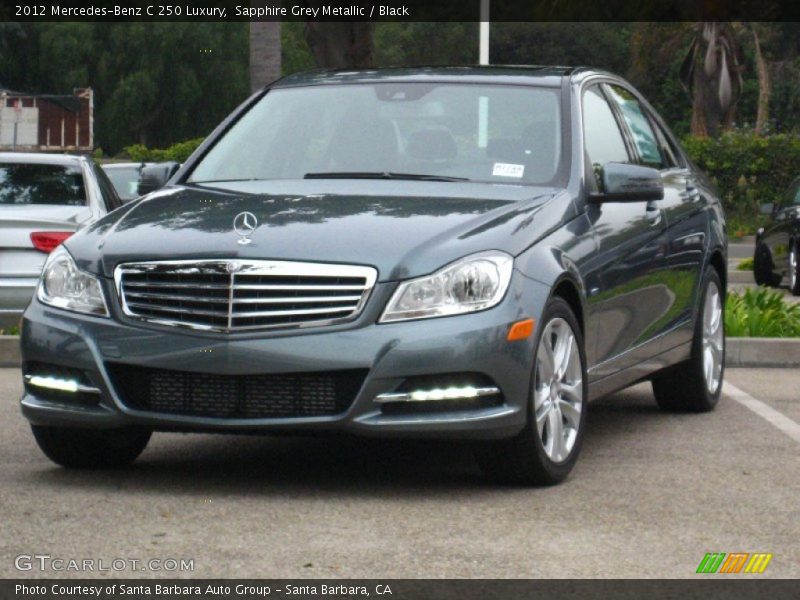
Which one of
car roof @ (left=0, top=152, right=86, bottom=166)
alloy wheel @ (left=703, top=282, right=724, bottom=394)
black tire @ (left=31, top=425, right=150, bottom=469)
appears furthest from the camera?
car roof @ (left=0, top=152, right=86, bottom=166)

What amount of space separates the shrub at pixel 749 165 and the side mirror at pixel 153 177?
1053 inches

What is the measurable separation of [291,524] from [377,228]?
125 centimetres

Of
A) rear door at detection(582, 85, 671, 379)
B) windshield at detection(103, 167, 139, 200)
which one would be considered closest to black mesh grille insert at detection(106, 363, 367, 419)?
rear door at detection(582, 85, 671, 379)

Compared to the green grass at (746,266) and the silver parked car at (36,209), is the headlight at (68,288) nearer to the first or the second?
the silver parked car at (36,209)

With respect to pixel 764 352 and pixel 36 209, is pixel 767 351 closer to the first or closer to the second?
pixel 764 352

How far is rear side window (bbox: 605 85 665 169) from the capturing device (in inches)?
360

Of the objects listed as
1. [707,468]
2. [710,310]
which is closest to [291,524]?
[707,468]

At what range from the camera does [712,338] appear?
988 cm

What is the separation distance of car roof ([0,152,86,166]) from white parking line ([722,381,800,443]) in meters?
4.96

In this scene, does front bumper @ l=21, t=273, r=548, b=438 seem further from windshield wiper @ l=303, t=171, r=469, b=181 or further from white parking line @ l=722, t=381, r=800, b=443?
white parking line @ l=722, t=381, r=800, b=443

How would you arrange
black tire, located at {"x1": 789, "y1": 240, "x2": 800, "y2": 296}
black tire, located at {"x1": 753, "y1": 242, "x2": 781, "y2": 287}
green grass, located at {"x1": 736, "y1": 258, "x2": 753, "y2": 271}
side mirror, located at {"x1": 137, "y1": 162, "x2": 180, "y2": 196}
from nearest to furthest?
side mirror, located at {"x1": 137, "y1": 162, "x2": 180, "y2": 196} → black tire, located at {"x1": 789, "y1": 240, "x2": 800, "y2": 296} → black tire, located at {"x1": 753, "y1": 242, "x2": 781, "y2": 287} → green grass, located at {"x1": 736, "y1": 258, "x2": 753, "y2": 271}

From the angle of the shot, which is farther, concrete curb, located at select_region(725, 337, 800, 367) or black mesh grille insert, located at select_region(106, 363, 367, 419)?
concrete curb, located at select_region(725, 337, 800, 367)

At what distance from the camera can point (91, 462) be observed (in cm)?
746

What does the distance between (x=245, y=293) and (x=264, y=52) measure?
1254 centimetres
